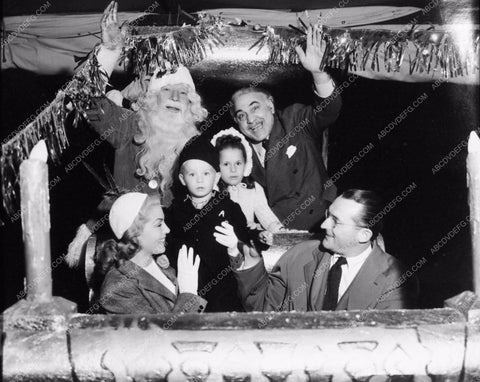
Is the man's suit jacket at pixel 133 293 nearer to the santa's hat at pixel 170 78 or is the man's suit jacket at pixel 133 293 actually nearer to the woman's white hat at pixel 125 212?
the woman's white hat at pixel 125 212

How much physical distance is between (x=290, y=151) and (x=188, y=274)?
0.84 meters

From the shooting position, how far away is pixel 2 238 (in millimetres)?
2877

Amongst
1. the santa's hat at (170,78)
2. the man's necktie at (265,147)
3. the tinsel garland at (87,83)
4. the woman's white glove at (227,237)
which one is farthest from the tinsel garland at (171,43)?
the woman's white glove at (227,237)

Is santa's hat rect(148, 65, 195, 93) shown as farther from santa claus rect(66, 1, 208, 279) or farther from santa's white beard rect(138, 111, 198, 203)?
santa's white beard rect(138, 111, 198, 203)

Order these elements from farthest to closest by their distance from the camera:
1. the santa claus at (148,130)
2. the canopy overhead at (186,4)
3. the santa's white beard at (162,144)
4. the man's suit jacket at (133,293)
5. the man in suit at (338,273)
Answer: the santa's white beard at (162,144) → the santa claus at (148,130) → the canopy overhead at (186,4) → the man in suit at (338,273) → the man's suit jacket at (133,293)

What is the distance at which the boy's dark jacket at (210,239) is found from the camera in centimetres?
230

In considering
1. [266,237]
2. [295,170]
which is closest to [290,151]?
[295,170]

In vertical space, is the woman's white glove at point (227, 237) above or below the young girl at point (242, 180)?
below

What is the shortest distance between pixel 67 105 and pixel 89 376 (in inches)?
43.0

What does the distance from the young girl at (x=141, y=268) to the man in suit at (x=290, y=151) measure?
60 cm

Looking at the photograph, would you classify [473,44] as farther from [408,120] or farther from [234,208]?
[234,208]

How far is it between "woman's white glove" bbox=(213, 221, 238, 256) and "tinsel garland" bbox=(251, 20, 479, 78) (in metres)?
0.74

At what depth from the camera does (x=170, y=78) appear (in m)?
2.68

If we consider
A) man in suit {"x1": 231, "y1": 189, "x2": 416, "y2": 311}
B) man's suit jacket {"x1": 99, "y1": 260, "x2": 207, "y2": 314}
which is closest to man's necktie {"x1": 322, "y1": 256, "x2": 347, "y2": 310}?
man in suit {"x1": 231, "y1": 189, "x2": 416, "y2": 311}
